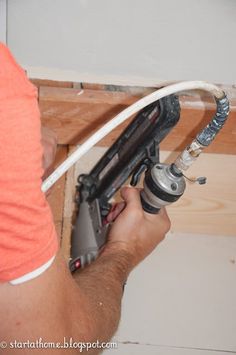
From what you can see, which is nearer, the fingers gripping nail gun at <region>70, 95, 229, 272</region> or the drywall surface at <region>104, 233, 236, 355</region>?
the fingers gripping nail gun at <region>70, 95, 229, 272</region>

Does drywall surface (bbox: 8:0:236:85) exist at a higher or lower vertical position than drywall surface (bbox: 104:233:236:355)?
higher

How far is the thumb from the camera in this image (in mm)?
731

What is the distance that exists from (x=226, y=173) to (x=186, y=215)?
0.15 m

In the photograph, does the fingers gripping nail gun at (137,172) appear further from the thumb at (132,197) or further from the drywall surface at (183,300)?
the drywall surface at (183,300)

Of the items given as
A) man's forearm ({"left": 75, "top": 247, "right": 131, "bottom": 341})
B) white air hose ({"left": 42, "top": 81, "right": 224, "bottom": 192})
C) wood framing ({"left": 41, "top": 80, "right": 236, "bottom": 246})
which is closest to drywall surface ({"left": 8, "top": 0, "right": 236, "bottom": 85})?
wood framing ({"left": 41, "top": 80, "right": 236, "bottom": 246})

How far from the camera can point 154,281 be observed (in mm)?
935

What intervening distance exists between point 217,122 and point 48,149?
0.28 m

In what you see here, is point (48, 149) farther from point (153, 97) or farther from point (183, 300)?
point (183, 300)

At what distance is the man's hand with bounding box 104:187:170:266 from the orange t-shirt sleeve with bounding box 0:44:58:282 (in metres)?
0.33

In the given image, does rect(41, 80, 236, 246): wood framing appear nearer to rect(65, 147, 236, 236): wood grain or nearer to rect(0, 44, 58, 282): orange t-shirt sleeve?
rect(65, 147, 236, 236): wood grain

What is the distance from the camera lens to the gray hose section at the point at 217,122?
0.55 metres

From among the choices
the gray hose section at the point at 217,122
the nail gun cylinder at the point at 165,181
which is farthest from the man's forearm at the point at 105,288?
the gray hose section at the point at 217,122

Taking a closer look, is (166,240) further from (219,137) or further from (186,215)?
(219,137)

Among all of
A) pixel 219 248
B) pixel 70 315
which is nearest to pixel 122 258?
pixel 70 315
